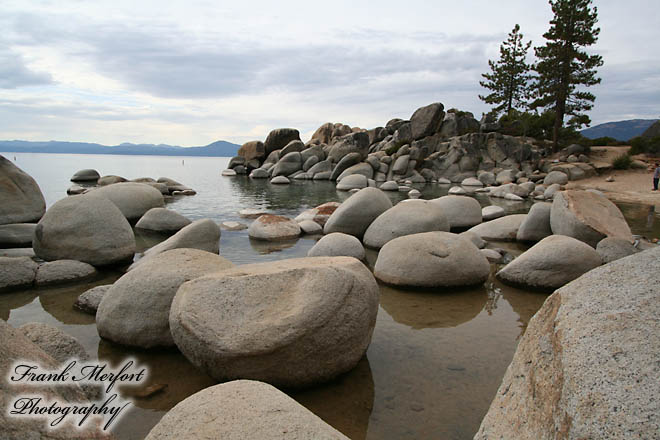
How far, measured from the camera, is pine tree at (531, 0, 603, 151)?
30.4 m

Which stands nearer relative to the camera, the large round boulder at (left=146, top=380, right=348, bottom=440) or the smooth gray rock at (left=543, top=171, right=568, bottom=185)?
the large round boulder at (left=146, top=380, right=348, bottom=440)

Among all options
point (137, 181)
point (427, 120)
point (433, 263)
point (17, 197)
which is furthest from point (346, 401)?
point (427, 120)

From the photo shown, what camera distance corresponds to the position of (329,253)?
7934 mm

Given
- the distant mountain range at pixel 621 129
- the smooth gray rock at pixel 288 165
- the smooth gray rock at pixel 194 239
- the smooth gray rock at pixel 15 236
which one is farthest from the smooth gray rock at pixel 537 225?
the distant mountain range at pixel 621 129

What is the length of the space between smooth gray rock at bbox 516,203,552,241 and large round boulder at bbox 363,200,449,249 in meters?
2.16

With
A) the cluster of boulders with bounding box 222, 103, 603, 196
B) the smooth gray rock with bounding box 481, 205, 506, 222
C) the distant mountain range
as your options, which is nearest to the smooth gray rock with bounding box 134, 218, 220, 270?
the smooth gray rock with bounding box 481, 205, 506, 222

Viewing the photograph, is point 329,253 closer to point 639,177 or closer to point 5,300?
point 5,300

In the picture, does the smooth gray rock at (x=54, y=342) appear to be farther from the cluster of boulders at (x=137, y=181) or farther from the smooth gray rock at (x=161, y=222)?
the cluster of boulders at (x=137, y=181)

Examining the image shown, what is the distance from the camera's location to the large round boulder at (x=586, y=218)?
8516 mm

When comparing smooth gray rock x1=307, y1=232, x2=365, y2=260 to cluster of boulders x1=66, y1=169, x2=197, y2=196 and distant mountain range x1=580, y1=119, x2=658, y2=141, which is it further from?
distant mountain range x1=580, y1=119, x2=658, y2=141

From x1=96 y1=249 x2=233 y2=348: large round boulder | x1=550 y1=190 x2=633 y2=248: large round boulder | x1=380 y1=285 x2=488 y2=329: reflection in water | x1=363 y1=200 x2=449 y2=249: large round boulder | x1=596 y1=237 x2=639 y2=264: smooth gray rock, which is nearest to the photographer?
x1=96 y1=249 x2=233 y2=348: large round boulder

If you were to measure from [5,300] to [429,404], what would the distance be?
623cm

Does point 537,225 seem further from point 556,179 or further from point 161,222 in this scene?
point 556,179

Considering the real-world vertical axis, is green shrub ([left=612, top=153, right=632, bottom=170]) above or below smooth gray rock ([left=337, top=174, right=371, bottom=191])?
above
